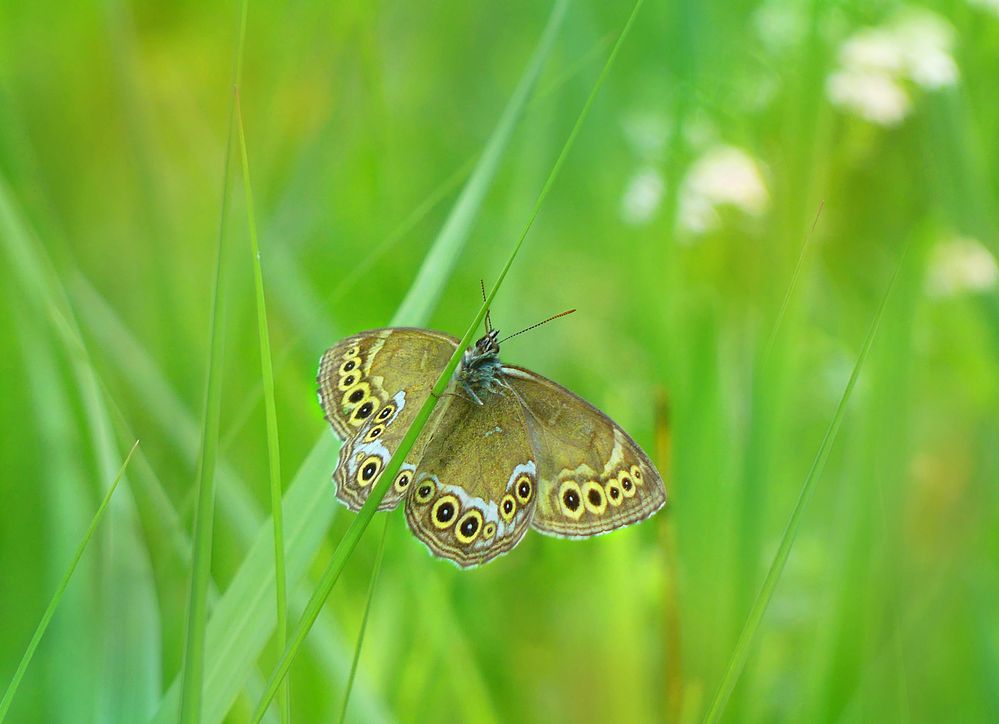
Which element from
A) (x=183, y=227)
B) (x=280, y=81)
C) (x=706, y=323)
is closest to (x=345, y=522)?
(x=706, y=323)

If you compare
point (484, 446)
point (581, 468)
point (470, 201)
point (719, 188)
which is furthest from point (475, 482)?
point (719, 188)

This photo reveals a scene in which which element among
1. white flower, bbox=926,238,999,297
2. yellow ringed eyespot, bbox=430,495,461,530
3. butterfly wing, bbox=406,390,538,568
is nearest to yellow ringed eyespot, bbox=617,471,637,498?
butterfly wing, bbox=406,390,538,568

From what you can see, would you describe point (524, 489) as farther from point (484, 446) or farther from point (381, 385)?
point (381, 385)

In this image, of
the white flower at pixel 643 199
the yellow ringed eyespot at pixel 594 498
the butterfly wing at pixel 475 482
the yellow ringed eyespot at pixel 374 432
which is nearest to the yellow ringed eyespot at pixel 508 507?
the butterfly wing at pixel 475 482

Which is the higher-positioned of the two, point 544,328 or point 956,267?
point 956,267

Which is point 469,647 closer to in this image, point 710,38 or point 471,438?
point 471,438

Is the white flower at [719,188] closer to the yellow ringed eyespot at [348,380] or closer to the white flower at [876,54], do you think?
the white flower at [876,54]

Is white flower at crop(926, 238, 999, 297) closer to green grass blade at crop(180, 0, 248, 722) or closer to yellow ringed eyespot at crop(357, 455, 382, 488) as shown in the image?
yellow ringed eyespot at crop(357, 455, 382, 488)
